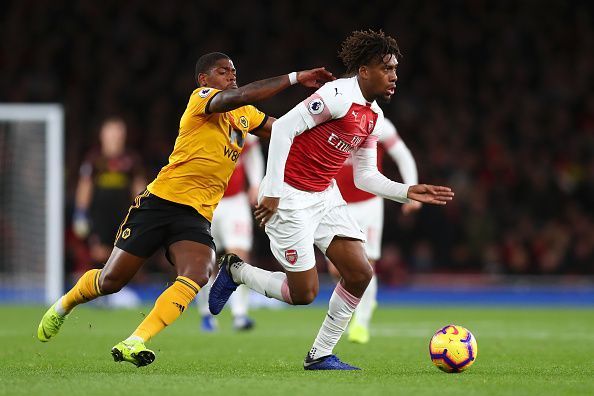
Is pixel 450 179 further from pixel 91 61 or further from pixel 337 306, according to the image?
pixel 337 306

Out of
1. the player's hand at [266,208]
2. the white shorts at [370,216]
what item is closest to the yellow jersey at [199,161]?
the player's hand at [266,208]

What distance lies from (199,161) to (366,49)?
1.27 meters

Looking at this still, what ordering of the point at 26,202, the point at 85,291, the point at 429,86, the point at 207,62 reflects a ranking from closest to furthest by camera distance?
the point at 85,291 → the point at 207,62 → the point at 26,202 → the point at 429,86

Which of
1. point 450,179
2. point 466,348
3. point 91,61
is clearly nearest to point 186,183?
point 466,348

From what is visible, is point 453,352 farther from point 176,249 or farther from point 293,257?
point 176,249

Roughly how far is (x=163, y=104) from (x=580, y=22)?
8.70 metres

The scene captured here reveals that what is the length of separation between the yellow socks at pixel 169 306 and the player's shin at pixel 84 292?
67 centimetres

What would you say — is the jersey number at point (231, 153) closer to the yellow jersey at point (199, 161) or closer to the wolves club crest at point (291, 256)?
the yellow jersey at point (199, 161)

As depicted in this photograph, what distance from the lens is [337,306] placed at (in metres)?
6.89

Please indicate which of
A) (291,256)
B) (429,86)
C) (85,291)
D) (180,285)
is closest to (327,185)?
(291,256)

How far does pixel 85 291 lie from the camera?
23.2ft

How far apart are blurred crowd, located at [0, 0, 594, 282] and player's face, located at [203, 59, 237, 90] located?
10.9 metres

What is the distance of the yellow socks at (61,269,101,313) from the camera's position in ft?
23.1

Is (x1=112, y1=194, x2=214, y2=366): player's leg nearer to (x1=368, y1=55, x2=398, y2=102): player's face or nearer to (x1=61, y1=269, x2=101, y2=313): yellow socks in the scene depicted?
(x1=61, y1=269, x2=101, y2=313): yellow socks
